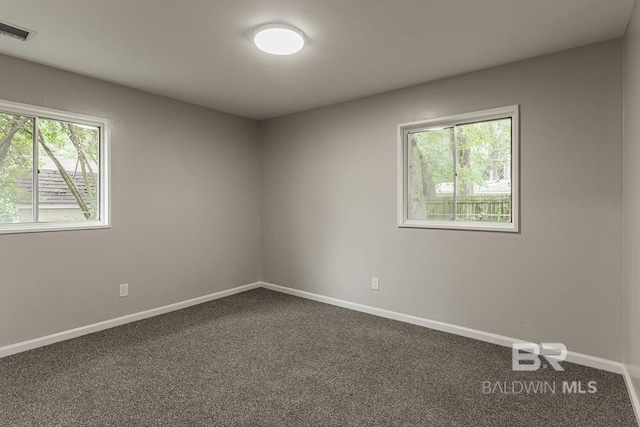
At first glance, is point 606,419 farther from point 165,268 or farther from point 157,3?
point 165,268

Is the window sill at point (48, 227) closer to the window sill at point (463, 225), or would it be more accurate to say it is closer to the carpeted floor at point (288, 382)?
the carpeted floor at point (288, 382)

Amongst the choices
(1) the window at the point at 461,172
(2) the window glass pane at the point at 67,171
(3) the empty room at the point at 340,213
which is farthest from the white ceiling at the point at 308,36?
(2) the window glass pane at the point at 67,171

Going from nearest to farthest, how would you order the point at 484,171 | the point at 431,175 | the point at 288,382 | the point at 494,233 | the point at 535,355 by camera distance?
1. the point at 288,382
2. the point at 535,355
3. the point at 494,233
4. the point at 484,171
5. the point at 431,175

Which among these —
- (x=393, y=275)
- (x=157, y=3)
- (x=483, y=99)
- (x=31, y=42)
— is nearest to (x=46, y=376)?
(x=31, y=42)

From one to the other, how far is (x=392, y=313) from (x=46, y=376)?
3058 mm

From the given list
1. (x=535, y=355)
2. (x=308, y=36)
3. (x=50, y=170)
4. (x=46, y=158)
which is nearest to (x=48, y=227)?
(x=50, y=170)

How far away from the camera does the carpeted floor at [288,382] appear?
2.03m

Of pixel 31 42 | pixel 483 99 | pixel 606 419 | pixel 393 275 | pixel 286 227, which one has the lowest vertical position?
pixel 606 419

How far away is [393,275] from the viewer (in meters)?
3.78

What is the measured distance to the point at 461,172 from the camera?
340 centimetres

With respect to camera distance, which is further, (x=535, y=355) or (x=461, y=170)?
(x=461, y=170)

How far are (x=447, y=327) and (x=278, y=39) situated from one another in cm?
296

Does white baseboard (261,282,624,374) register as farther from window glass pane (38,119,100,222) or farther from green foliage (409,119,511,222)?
window glass pane (38,119,100,222)

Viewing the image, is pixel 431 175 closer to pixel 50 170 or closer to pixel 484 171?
pixel 484 171
